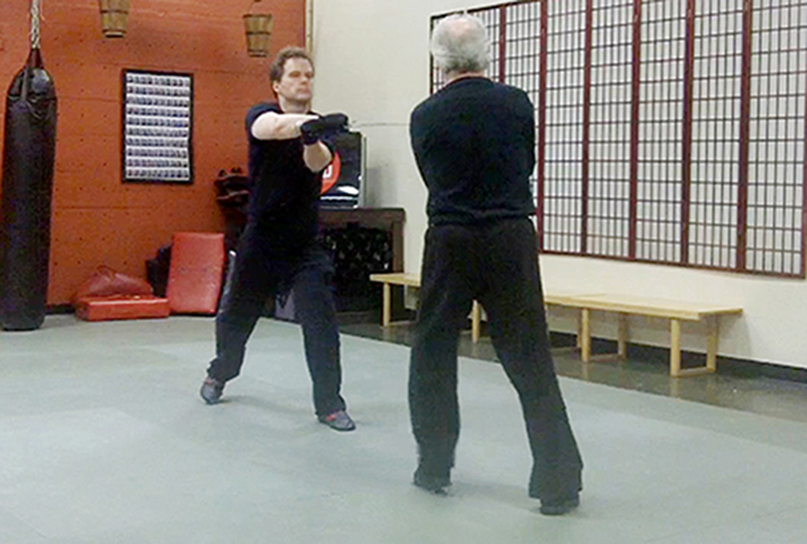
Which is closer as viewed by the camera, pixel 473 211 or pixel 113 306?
pixel 473 211

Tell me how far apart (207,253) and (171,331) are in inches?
43.9

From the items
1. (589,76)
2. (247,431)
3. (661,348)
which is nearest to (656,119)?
(589,76)

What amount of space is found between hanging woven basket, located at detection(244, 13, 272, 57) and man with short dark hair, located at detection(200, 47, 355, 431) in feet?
15.0

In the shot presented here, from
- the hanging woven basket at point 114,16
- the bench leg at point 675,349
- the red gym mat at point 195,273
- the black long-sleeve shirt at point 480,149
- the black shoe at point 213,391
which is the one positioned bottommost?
the black shoe at point 213,391

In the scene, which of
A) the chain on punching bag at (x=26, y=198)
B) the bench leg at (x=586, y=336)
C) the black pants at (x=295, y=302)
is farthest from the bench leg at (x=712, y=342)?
the chain on punching bag at (x=26, y=198)

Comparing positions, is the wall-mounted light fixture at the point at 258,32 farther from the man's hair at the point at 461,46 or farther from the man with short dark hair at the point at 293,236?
the man's hair at the point at 461,46

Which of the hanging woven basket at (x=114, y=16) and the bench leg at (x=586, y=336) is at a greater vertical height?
the hanging woven basket at (x=114, y=16)

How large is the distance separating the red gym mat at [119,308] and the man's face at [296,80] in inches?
160

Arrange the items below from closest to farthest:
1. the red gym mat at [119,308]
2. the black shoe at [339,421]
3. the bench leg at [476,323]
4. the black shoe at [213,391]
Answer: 1. the black shoe at [339,421]
2. the black shoe at [213,391]
3. the bench leg at [476,323]
4. the red gym mat at [119,308]

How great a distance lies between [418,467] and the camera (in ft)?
13.4

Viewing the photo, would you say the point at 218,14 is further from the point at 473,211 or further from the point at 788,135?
the point at 473,211

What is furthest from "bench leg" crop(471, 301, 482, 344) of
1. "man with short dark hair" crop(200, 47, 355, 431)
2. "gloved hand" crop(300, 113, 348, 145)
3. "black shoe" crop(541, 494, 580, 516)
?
"black shoe" crop(541, 494, 580, 516)

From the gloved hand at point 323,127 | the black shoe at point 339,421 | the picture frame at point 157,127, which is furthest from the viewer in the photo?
the picture frame at point 157,127

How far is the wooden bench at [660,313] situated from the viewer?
661cm
